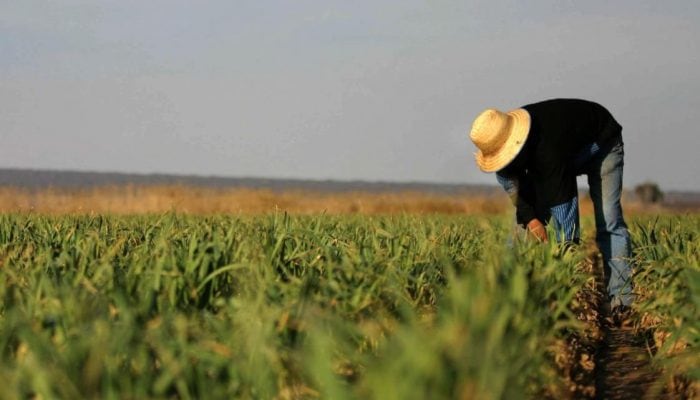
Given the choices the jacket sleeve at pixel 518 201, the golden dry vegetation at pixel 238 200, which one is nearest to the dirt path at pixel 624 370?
the jacket sleeve at pixel 518 201

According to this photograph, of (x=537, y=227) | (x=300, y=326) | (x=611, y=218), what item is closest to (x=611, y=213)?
(x=611, y=218)

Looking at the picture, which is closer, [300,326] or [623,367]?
[300,326]

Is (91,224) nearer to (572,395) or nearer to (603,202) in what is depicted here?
(603,202)

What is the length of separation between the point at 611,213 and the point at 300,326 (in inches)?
170

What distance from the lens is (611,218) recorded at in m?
6.96

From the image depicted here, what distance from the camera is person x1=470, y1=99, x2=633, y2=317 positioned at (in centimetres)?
652

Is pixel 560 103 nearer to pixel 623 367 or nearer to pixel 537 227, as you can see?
pixel 537 227

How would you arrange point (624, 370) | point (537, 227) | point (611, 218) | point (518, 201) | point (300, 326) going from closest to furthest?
point (300, 326) → point (624, 370) → point (537, 227) → point (518, 201) → point (611, 218)

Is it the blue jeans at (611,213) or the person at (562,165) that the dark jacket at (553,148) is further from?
the blue jeans at (611,213)

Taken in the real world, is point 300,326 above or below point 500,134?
below

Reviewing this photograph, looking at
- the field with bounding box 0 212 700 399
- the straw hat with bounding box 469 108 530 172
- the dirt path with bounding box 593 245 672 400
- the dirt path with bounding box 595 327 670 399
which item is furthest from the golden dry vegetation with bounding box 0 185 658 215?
the field with bounding box 0 212 700 399

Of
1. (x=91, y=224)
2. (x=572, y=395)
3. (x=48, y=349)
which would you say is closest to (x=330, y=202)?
(x=91, y=224)

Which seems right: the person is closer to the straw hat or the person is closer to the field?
the straw hat

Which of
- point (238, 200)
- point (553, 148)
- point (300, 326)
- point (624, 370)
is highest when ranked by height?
point (553, 148)
